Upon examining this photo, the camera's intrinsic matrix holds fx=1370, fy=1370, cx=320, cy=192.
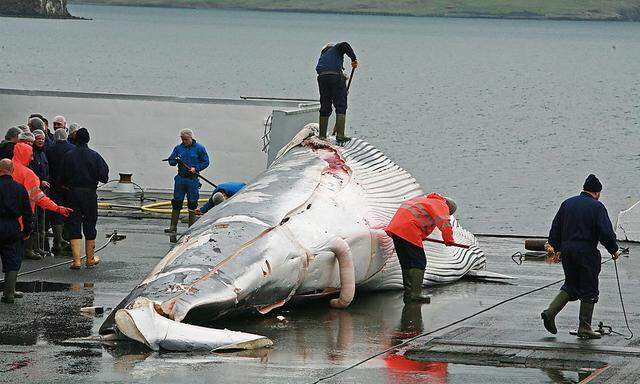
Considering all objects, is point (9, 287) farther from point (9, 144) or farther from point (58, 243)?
point (58, 243)

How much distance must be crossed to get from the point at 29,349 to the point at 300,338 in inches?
118

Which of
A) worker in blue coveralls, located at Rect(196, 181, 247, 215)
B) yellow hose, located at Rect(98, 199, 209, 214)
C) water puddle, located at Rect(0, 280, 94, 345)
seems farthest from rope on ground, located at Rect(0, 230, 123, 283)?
yellow hose, located at Rect(98, 199, 209, 214)

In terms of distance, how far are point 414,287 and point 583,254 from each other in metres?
3.01

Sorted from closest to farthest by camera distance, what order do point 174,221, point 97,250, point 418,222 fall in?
point 418,222 → point 97,250 → point 174,221

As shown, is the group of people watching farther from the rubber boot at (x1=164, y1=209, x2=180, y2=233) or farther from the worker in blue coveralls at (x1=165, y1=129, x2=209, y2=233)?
the rubber boot at (x1=164, y1=209, x2=180, y2=233)

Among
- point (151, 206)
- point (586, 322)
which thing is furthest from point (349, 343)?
point (151, 206)

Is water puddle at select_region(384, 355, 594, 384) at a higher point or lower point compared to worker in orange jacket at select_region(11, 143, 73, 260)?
lower

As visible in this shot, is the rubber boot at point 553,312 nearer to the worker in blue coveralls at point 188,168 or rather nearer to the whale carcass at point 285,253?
the whale carcass at point 285,253

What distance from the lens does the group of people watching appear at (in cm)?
1667

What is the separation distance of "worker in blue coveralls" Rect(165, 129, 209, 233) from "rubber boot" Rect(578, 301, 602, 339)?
9.37 meters

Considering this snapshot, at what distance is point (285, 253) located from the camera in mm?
16125

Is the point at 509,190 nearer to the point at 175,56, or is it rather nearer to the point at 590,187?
the point at 590,187

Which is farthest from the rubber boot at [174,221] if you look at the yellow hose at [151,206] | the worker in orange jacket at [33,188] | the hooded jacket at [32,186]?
the hooded jacket at [32,186]

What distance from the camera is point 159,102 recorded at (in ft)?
99.1
